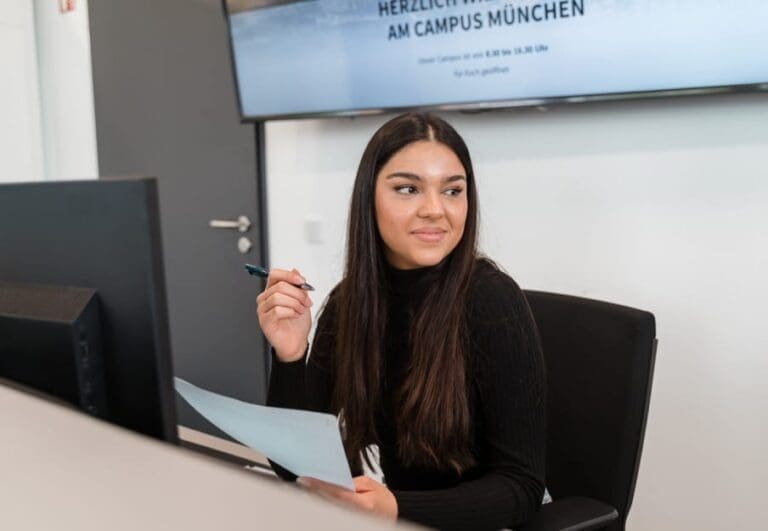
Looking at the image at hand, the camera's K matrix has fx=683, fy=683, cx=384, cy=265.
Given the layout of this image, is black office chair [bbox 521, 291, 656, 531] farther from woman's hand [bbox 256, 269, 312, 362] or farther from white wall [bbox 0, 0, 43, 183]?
white wall [bbox 0, 0, 43, 183]

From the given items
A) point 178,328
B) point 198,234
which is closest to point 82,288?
point 198,234

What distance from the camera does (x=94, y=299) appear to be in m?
0.68

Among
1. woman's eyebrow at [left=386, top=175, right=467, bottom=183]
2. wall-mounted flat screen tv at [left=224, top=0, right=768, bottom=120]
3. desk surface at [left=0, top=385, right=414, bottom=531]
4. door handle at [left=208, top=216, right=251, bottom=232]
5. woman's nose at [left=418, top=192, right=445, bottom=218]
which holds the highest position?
wall-mounted flat screen tv at [left=224, top=0, right=768, bottom=120]

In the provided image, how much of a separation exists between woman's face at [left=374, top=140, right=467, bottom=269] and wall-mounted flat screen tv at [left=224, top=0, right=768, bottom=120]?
2.41 ft

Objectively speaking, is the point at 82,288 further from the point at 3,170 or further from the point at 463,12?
the point at 3,170

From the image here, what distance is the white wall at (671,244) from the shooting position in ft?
5.35

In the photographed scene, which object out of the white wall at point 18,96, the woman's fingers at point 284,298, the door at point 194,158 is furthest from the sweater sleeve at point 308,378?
the white wall at point 18,96

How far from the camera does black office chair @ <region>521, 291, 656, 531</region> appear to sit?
3.70 feet

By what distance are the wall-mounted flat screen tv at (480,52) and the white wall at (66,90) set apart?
111 cm

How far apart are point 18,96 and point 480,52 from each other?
7.75ft

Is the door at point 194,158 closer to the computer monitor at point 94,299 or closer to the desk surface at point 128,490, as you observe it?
the computer monitor at point 94,299

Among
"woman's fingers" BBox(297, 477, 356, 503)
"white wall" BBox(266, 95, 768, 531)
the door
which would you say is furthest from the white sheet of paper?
the door

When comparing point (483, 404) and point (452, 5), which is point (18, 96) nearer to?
point (452, 5)

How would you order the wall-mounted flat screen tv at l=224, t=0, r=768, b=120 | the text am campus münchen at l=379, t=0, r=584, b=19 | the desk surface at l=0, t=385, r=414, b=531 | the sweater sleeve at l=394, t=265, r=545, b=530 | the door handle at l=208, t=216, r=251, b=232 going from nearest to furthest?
the desk surface at l=0, t=385, r=414, b=531
the sweater sleeve at l=394, t=265, r=545, b=530
the wall-mounted flat screen tv at l=224, t=0, r=768, b=120
the text am campus münchen at l=379, t=0, r=584, b=19
the door handle at l=208, t=216, r=251, b=232
